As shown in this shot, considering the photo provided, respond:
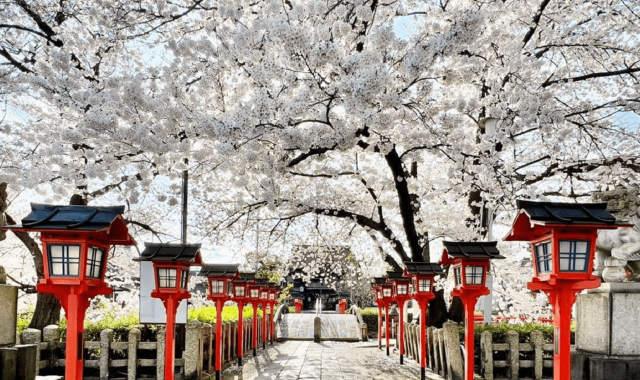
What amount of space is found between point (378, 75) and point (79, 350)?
14.1ft

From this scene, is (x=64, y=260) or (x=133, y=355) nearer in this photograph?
(x=64, y=260)

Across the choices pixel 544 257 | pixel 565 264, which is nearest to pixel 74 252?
pixel 544 257

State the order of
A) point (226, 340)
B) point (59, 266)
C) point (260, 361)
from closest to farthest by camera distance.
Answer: point (59, 266)
point (226, 340)
point (260, 361)

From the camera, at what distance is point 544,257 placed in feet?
20.6

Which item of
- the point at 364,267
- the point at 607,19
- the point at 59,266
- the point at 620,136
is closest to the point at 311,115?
the point at 59,266

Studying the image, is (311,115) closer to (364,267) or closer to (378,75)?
(378,75)

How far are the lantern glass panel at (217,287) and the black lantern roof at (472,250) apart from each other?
6.71 meters

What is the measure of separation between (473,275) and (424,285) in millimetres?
4447

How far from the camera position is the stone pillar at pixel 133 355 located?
1195cm

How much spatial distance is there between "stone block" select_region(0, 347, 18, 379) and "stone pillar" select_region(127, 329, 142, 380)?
15.9 ft

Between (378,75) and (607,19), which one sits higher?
(607,19)

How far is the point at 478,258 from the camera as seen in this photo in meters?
9.46

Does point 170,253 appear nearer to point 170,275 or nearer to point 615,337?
point 170,275

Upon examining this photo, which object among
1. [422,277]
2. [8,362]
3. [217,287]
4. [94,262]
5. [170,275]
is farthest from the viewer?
[217,287]
